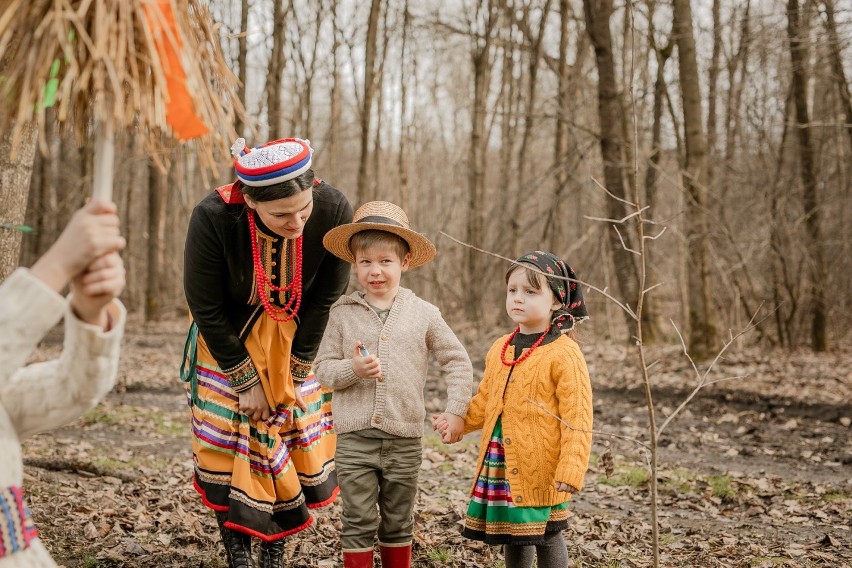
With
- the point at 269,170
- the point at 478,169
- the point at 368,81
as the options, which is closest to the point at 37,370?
the point at 269,170

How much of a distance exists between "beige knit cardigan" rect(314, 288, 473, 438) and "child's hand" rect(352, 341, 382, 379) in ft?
0.31

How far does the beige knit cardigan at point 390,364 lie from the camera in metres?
3.39

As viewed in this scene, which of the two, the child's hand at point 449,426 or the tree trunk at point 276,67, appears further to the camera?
the tree trunk at point 276,67

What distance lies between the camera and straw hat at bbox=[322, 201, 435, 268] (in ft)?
11.0

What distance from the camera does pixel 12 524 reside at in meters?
1.72

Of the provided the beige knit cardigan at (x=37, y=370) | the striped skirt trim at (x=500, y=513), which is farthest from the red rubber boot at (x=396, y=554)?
the beige knit cardigan at (x=37, y=370)

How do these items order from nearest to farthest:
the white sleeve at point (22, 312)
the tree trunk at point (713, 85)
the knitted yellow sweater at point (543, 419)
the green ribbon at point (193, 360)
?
the white sleeve at point (22, 312)
the knitted yellow sweater at point (543, 419)
the green ribbon at point (193, 360)
the tree trunk at point (713, 85)

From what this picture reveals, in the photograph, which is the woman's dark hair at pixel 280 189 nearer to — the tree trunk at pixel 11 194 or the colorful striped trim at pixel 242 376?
the colorful striped trim at pixel 242 376

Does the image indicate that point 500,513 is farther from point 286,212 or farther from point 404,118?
point 404,118

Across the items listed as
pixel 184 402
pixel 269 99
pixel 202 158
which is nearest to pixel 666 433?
pixel 184 402

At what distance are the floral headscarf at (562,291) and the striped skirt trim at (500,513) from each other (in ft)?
1.74

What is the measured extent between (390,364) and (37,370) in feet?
5.90

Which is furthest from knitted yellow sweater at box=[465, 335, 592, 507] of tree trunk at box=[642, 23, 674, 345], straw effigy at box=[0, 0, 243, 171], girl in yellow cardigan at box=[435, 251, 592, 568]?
tree trunk at box=[642, 23, 674, 345]

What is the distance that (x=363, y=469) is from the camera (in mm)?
3361
